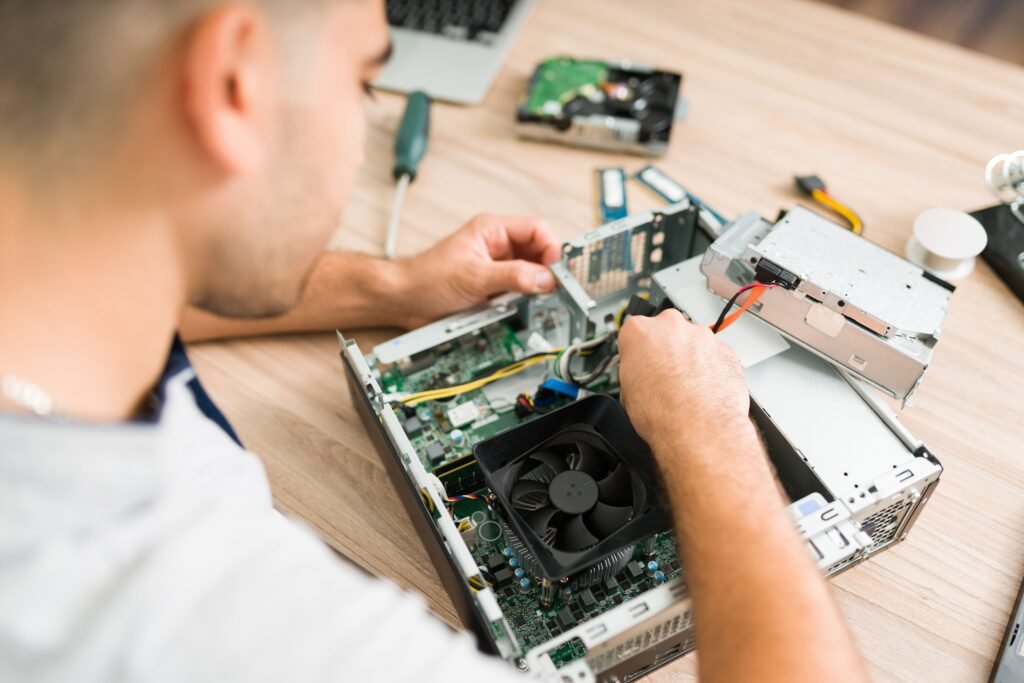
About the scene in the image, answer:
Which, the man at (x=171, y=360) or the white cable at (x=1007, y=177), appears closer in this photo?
the man at (x=171, y=360)

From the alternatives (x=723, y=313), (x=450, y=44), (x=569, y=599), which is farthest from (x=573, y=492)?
(x=450, y=44)

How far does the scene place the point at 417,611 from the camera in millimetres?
854

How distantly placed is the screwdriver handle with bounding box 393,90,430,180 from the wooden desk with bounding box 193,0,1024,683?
2.1 inches

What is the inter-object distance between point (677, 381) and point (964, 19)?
9.11 feet

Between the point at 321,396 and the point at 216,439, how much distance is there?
2.02 ft

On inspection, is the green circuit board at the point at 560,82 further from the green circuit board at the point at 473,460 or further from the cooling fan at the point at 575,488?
the cooling fan at the point at 575,488

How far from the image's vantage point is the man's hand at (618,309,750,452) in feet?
4.06

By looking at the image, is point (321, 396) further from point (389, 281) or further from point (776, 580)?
point (776, 580)

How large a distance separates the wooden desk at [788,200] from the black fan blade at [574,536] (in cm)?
28

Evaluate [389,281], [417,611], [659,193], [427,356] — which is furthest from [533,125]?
[417,611]

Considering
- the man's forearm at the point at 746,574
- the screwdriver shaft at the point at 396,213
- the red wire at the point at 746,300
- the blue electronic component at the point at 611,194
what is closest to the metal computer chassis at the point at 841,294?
the red wire at the point at 746,300

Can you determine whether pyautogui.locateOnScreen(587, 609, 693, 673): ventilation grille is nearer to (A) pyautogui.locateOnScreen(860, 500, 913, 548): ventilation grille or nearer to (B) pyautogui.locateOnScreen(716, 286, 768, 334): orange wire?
(A) pyautogui.locateOnScreen(860, 500, 913, 548): ventilation grille

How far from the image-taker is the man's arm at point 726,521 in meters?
0.96

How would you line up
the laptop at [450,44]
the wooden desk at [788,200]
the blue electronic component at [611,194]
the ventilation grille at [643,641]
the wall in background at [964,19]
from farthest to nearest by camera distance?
the wall in background at [964,19] → the laptop at [450,44] → the blue electronic component at [611,194] → the wooden desk at [788,200] → the ventilation grille at [643,641]
